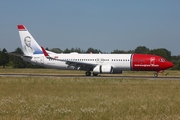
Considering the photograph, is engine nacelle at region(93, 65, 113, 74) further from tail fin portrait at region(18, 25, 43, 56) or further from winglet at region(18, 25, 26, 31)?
winglet at region(18, 25, 26, 31)

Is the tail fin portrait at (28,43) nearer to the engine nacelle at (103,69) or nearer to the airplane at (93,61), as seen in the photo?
the airplane at (93,61)

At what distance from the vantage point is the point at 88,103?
51.2 feet

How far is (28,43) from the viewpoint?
54.4 meters

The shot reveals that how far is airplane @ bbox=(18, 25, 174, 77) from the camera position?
48188 millimetres

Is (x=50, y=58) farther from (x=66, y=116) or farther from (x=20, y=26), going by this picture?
(x=66, y=116)

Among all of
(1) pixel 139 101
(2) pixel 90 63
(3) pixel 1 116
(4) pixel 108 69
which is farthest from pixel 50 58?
(3) pixel 1 116

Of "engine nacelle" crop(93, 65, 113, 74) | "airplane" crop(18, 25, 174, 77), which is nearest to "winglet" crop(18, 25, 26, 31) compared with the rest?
"airplane" crop(18, 25, 174, 77)

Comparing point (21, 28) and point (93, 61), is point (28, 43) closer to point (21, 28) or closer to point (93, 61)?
point (21, 28)

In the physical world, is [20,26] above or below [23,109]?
above

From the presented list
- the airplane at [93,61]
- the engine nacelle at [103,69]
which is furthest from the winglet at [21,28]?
the engine nacelle at [103,69]

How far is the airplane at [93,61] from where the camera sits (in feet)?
158

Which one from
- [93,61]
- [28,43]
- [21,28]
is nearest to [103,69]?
[93,61]

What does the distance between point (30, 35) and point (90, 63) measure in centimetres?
1093

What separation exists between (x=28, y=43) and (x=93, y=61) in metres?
10.6
